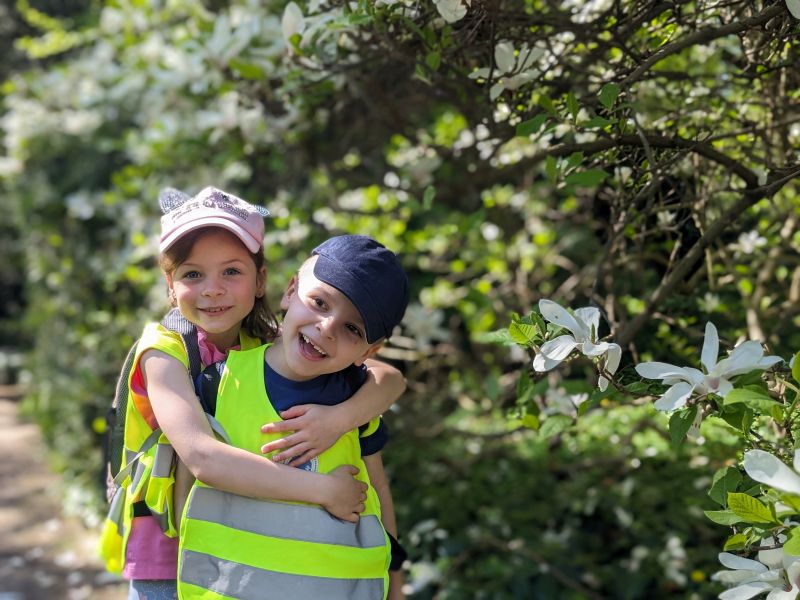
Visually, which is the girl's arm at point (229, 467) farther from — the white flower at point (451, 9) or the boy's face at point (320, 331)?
the white flower at point (451, 9)

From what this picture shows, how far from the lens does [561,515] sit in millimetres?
3307

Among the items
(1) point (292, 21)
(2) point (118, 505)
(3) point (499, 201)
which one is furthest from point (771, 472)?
(3) point (499, 201)

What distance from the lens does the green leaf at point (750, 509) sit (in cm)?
120

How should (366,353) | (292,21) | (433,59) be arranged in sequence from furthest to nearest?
(292,21), (433,59), (366,353)

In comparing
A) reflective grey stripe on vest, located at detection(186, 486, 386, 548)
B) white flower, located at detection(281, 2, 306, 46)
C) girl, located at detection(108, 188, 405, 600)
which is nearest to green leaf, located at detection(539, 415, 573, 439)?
girl, located at detection(108, 188, 405, 600)

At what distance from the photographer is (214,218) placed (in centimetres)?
169

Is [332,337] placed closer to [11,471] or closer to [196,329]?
[196,329]

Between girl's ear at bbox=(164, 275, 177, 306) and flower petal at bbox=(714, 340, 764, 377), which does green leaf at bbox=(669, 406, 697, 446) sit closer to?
flower petal at bbox=(714, 340, 764, 377)

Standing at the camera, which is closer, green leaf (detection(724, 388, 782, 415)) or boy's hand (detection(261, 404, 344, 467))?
green leaf (detection(724, 388, 782, 415))

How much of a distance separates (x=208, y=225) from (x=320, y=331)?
35 centimetres

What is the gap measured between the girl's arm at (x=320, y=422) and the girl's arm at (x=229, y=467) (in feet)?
0.12

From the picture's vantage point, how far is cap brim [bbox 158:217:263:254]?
1.67m

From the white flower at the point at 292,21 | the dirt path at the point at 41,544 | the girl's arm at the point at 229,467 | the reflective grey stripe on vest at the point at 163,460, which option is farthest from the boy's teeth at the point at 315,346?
the dirt path at the point at 41,544

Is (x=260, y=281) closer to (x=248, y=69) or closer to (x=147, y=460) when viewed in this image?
(x=147, y=460)
